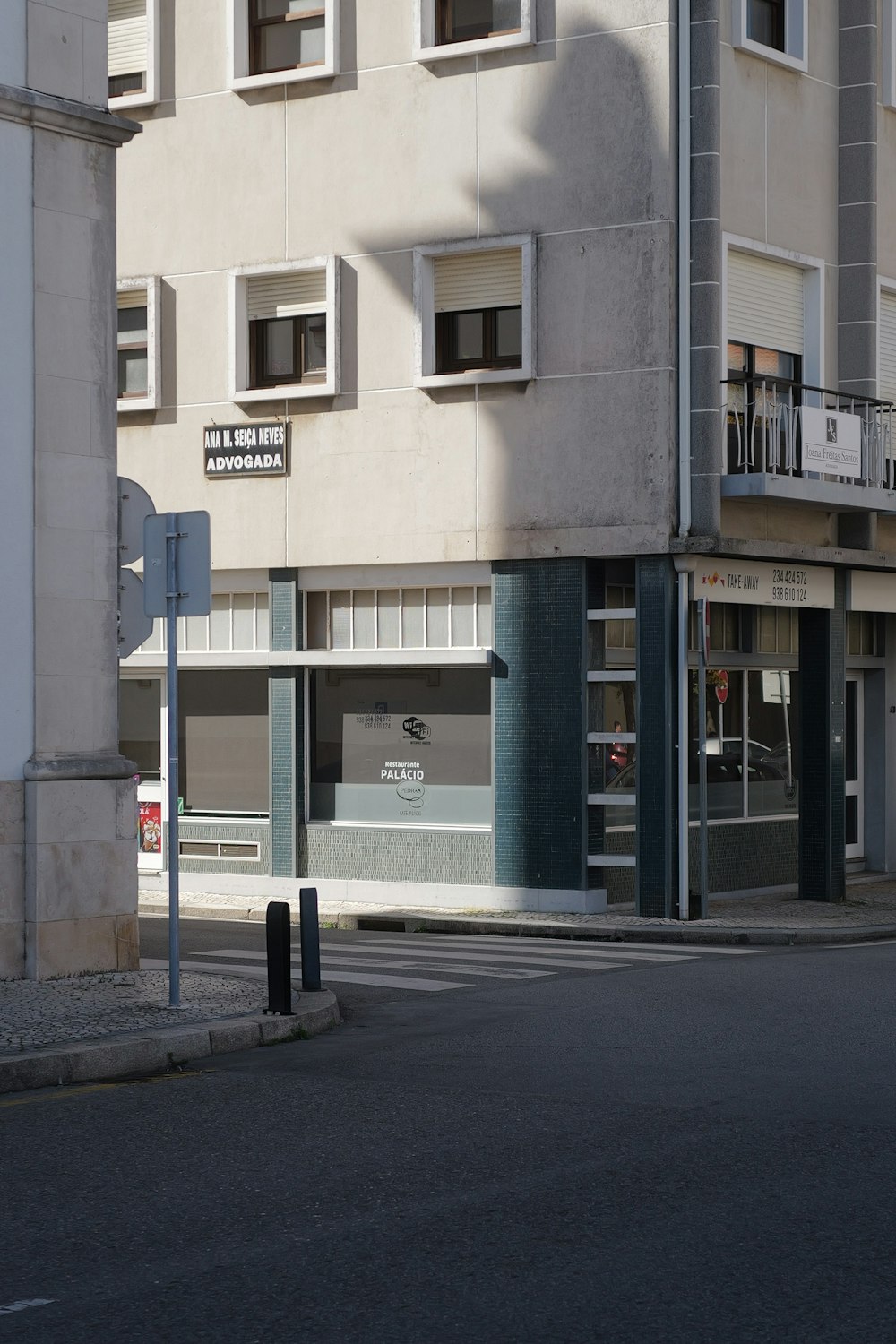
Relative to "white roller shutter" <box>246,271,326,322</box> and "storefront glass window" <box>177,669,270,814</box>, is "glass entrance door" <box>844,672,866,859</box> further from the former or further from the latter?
"white roller shutter" <box>246,271,326,322</box>

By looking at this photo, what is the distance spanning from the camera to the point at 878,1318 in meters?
5.05

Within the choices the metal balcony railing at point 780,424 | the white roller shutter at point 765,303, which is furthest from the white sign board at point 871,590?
the white roller shutter at point 765,303

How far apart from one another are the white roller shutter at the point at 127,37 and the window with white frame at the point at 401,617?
6.31 m

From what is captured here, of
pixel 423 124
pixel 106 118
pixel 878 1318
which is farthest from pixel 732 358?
pixel 878 1318

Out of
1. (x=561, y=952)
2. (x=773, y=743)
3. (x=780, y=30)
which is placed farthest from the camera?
(x=773, y=743)

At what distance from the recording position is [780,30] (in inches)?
764

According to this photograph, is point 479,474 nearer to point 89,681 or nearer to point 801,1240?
point 89,681

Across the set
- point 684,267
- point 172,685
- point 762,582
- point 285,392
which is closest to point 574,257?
point 684,267

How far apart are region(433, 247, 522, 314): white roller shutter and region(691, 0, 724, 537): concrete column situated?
1.89m

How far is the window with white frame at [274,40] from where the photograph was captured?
784 inches

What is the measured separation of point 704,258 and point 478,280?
94.4 inches

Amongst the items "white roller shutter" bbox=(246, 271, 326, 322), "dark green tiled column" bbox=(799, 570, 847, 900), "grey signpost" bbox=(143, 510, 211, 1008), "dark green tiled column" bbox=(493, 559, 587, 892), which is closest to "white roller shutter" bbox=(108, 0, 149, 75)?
"white roller shutter" bbox=(246, 271, 326, 322)

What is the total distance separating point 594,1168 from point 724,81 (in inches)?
549

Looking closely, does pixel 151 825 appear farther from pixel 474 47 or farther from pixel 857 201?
pixel 857 201
